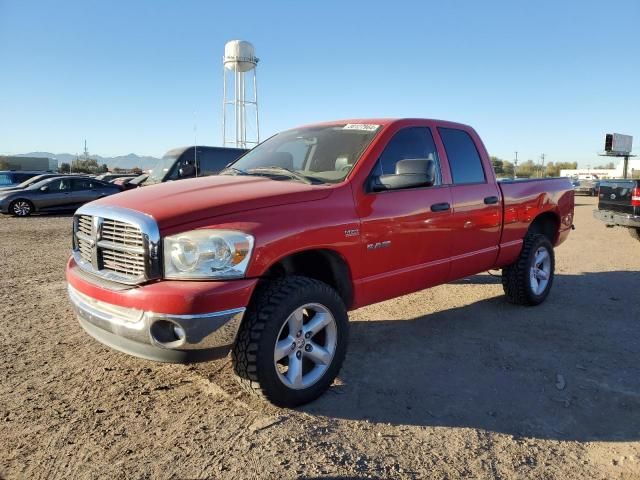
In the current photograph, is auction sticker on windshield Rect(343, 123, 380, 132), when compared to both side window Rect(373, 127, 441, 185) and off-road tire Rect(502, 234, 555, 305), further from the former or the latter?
off-road tire Rect(502, 234, 555, 305)

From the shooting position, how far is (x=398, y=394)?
134 inches

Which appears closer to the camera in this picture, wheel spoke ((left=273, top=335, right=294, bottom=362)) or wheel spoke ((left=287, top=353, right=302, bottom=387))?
wheel spoke ((left=273, top=335, right=294, bottom=362))

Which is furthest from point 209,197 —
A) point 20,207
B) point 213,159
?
point 20,207

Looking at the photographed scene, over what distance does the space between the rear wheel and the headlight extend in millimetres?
16031

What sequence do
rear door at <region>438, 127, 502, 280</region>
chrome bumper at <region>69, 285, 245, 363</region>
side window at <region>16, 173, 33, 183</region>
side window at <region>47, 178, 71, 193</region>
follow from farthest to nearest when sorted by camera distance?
side window at <region>16, 173, 33, 183</region>, side window at <region>47, 178, 71, 193</region>, rear door at <region>438, 127, 502, 280</region>, chrome bumper at <region>69, 285, 245, 363</region>

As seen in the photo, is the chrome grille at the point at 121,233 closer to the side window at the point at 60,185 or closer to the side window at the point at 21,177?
the side window at the point at 60,185

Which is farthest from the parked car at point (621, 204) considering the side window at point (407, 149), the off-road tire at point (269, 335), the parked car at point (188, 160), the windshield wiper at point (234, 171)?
the off-road tire at point (269, 335)

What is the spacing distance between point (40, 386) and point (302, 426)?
1.92 m

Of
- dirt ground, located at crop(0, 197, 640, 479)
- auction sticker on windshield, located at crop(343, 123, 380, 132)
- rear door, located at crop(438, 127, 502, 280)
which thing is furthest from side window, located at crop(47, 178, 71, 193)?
rear door, located at crop(438, 127, 502, 280)

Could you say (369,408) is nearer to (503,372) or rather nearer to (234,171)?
(503,372)

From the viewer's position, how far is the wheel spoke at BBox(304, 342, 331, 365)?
3.22 metres

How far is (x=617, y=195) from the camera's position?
10188mm

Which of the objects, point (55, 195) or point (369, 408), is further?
point (55, 195)

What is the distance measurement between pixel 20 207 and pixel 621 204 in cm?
1705
